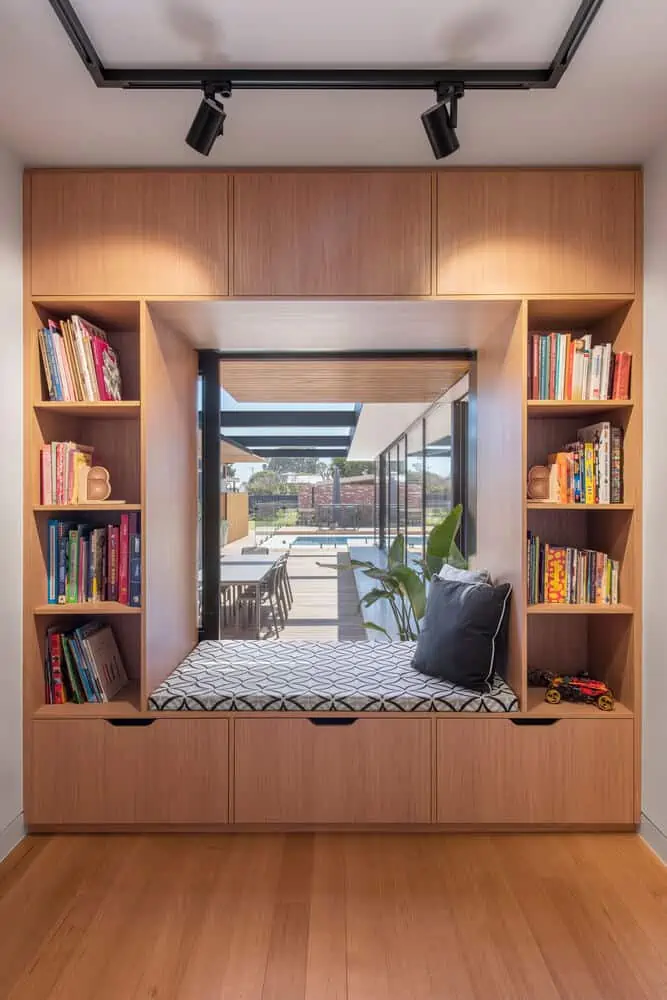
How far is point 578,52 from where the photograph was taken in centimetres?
179

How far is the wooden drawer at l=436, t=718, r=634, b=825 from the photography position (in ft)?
7.82

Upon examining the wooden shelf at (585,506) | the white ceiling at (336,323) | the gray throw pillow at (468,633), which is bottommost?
the gray throw pillow at (468,633)

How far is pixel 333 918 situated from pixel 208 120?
2486mm

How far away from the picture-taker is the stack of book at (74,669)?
2490mm

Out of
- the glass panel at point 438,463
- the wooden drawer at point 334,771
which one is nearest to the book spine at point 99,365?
the wooden drawer at point 334,771

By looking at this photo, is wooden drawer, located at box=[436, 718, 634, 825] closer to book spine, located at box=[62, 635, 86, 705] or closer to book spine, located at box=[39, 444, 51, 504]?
book spine, located at box=[62, 635, 86, 705]

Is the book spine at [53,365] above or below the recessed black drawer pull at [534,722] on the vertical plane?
above

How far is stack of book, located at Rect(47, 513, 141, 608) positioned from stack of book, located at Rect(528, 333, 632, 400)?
5.61ft

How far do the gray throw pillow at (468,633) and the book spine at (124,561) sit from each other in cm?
126

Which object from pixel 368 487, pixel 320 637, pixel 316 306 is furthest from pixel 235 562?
pixel 316 306
